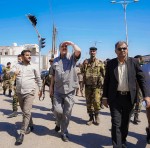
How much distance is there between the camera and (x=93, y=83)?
7125 mm

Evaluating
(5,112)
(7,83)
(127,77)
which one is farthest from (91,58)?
(7,83)

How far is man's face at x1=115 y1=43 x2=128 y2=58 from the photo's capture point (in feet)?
15.1

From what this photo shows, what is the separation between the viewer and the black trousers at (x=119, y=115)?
4.59m

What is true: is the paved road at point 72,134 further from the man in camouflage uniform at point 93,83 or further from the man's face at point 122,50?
the man's face at point 122,50

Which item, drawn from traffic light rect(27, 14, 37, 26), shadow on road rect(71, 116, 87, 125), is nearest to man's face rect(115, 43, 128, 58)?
shadow on road rect(71, 116, 87, 125)

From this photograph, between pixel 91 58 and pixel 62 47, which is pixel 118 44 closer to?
pixel 62 47

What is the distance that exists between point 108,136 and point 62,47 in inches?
88.0

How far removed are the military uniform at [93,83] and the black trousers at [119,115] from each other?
227cm

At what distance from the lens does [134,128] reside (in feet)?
22.1

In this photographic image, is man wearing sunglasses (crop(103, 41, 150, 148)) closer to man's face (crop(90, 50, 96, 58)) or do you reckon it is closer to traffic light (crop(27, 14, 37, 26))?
man's face (crop(90, 50, 96, 58))

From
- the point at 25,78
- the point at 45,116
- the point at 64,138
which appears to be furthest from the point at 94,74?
the point at 45,116

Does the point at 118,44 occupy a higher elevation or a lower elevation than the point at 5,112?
higher

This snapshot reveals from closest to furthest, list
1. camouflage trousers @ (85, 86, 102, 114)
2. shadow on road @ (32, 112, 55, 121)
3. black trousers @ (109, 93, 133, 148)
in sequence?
black trousers @ (109, 93, 133, 148), camouflage trousers @ (85, 86, 102, 114), shadow on road @ (32, 112, 55, 121)

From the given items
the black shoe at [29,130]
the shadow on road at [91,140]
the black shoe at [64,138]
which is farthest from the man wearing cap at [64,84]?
the black shoe at [29,130]
